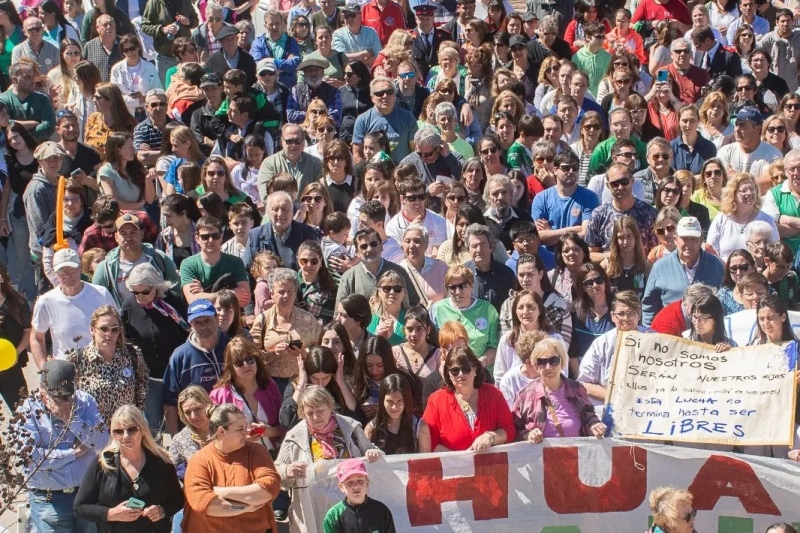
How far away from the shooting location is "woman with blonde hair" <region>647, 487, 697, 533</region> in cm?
957

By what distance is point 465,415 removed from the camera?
10523mm

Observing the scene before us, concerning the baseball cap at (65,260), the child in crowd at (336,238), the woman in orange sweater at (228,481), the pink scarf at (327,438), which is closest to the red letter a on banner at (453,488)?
the pink scarf at (327,438)

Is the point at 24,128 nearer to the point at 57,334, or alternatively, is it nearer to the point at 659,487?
the point at 57,334

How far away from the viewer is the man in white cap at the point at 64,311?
11.8 m

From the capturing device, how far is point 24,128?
1533 centimetres

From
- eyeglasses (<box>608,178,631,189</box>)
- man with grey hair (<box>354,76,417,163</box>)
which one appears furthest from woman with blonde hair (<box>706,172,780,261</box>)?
man with grey hair (<box>354,76,417,163</box>)

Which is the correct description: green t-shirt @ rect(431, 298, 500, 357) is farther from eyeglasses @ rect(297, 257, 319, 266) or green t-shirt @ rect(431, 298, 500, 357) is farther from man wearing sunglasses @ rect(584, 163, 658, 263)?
man wearing sunglasses @ rect(584, 163, 658, 263)

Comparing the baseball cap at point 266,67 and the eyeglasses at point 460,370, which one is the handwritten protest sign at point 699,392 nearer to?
the eyeglasses at point 460,370

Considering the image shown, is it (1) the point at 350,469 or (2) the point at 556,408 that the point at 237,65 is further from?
(1) the point at 350,469

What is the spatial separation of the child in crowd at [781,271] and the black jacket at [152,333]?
449 centimetres

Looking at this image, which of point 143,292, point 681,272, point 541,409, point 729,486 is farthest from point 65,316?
point 729,486

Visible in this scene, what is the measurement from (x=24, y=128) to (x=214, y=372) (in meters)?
5.10

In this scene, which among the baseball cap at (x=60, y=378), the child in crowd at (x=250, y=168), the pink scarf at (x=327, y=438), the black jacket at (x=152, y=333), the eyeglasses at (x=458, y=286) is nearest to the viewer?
the baseball cap at (x=60, y=378)

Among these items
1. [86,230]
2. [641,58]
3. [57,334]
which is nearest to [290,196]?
[86,230]
